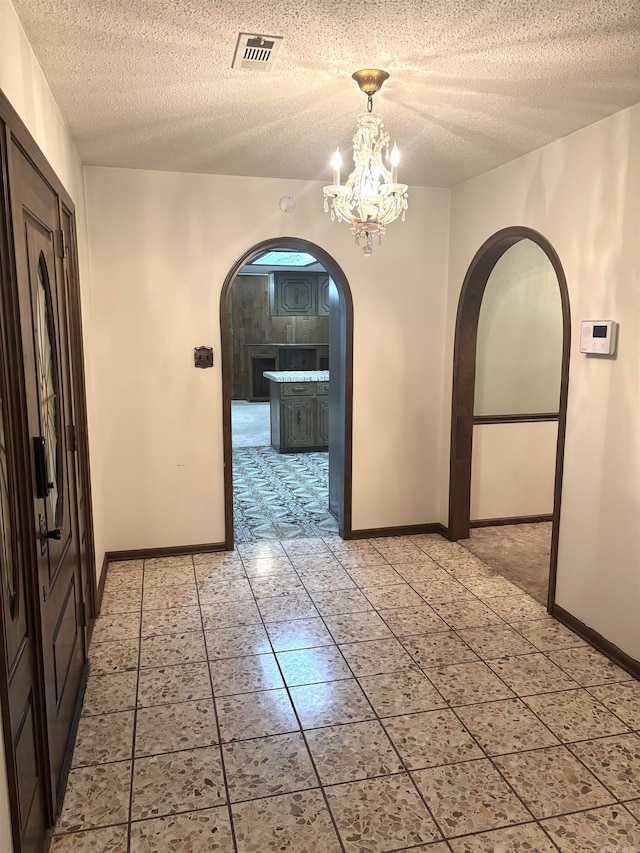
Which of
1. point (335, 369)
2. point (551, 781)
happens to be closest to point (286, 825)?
point (551, 781)

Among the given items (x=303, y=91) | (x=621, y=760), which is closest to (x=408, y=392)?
(x=303, y=91)

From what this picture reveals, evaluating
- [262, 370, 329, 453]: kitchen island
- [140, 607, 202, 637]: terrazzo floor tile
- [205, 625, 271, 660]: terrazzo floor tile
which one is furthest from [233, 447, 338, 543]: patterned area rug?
[205, 625, 271, 660]: terrazzo floor tile

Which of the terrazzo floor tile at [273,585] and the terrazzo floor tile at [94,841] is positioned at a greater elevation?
the terrazzo floor tile at [273,585]

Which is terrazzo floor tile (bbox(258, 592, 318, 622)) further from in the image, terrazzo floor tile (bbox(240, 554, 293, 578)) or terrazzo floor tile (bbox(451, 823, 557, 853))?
terrazzo floor tile (bbox(451, 823, 557, 853))

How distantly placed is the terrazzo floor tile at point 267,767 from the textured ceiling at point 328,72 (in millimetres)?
2588

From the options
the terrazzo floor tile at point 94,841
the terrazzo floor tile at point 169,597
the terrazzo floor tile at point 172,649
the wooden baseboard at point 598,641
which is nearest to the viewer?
the terrazzo floor tile at point 94,841

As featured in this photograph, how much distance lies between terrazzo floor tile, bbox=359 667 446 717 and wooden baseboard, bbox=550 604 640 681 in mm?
944

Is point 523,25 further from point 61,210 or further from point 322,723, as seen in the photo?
point 322,723

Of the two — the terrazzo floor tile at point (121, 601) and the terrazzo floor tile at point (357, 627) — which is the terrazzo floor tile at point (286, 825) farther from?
the terrazzo floor tile at point (121, 601)

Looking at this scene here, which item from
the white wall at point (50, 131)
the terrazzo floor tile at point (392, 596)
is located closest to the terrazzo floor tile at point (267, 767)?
the terrazzo floor tile at point (392, 596)

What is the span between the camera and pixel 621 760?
237cm

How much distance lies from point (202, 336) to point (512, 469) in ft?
8.64

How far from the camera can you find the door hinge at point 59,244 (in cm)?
261

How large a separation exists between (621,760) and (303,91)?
Answer: 2941mm
